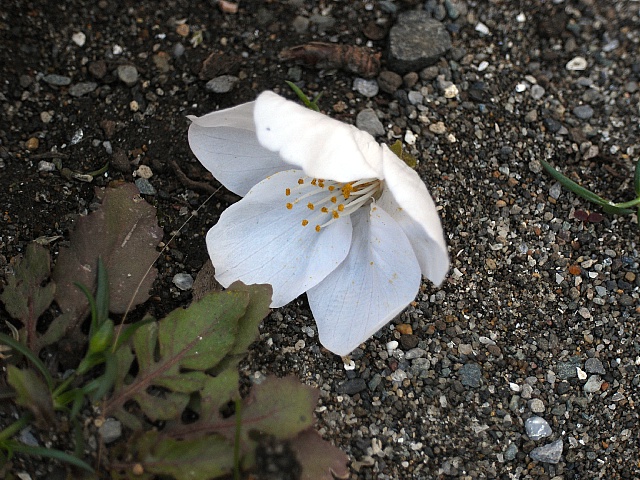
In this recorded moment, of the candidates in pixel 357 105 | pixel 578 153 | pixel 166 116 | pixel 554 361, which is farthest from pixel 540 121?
pixel 166 116

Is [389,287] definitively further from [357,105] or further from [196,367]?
[357,105]

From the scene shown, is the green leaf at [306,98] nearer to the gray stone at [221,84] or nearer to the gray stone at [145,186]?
the gray stone at [221,84]

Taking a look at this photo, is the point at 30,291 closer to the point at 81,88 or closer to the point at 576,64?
the point at 81,88

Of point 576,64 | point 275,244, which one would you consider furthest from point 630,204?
point 275,244

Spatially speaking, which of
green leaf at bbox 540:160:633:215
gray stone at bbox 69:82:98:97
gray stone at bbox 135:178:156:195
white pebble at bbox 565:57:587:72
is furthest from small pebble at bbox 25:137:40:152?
white pebble at bbox 565:57:587:72

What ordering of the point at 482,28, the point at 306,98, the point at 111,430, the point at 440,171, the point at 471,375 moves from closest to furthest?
the point at 111,430
the point at 471,375
the point at 306,98
the point at 440,171
the point at 482,28

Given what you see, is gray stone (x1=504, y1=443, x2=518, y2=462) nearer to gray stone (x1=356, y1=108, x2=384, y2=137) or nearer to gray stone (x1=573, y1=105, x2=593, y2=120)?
gray stone (x1=356, y1=108, x2=384, y2=137)
